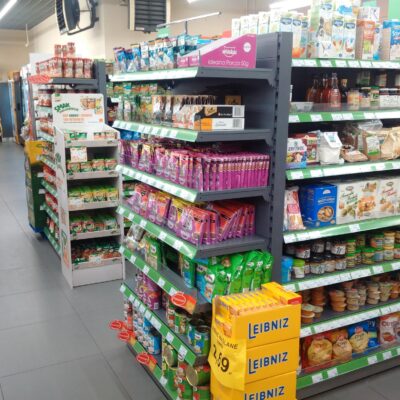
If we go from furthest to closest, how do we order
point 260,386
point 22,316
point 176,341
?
point 22,316 → point 176,341 → point 260,386

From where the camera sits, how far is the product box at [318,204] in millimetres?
2996

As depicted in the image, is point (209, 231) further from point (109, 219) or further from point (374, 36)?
point (109, 219)

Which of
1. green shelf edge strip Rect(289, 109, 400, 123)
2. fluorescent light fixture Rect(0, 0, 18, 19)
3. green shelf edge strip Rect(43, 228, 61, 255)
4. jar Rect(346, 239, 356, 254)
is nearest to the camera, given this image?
green shelf edge strip Rect(289, 109, 400, 123)

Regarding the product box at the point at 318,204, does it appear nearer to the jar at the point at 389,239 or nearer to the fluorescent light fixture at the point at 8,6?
the jar at the point at 389,239

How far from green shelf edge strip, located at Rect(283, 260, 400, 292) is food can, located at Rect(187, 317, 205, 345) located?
21.9 inches

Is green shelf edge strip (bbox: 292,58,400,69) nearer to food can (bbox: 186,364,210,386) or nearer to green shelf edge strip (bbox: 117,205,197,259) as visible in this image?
green shelf edge strip (bbox: 117,205,197,259)

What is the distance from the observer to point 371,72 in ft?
12.1

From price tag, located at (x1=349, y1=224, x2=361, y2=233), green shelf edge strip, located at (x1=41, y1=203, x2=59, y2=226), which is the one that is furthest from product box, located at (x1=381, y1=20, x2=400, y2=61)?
green shelf edge strip, located at (x1=41, y1=203, x2=59, y2=226)

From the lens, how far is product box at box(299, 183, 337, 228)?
3.00 meters

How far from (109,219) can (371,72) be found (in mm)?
2898

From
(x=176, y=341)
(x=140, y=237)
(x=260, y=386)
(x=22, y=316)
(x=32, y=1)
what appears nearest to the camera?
(x=260, y=386)

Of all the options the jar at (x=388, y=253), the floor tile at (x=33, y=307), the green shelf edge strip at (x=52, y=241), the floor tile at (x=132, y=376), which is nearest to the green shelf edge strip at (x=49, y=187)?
the green shelf edge strip at (x=52, y=241)

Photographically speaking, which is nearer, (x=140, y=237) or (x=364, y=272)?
(x=364, y=272)

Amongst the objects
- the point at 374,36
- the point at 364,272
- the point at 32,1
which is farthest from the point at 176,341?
the point at 32,1
